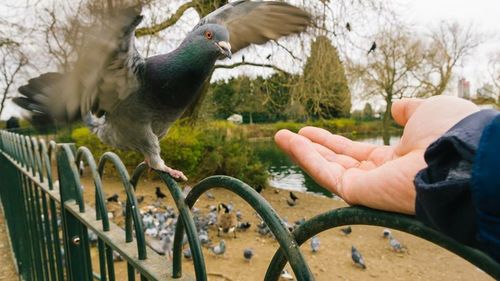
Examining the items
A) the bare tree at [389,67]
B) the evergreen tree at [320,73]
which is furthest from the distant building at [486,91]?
the evergreen tree at [320,73]

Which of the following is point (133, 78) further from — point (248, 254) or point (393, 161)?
point (248, 254)

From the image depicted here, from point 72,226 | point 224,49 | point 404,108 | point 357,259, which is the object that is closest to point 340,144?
point 404,108

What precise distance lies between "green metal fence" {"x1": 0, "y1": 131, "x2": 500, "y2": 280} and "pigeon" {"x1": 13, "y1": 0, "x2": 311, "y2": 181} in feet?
0.74

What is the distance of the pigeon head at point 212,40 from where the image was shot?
5.54 feet

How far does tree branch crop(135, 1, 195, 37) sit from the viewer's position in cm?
800

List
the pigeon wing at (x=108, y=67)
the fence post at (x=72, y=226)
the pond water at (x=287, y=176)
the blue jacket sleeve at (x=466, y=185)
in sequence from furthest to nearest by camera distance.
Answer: the pond water at (x=287, y=176) < the fence post at (x=72, y=226) < the pigeon wing at (x=108, y=67) < the blue jacket sleeve at (x=466, y=185)

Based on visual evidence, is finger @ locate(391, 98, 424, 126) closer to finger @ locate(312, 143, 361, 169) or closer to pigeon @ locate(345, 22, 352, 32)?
finger @ locate(312, 143, 361, 169)

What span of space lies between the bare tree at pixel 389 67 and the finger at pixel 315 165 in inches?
330

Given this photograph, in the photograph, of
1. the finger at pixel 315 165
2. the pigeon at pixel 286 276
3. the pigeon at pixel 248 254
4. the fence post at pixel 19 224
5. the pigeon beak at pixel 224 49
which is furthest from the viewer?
the pigeon at pixel 248 254

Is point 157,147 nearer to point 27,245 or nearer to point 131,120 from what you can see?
point 131,120

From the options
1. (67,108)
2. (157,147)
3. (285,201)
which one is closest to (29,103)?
(67,108)

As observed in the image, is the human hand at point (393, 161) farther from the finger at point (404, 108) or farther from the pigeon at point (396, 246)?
the pigeon at point (396, 246)

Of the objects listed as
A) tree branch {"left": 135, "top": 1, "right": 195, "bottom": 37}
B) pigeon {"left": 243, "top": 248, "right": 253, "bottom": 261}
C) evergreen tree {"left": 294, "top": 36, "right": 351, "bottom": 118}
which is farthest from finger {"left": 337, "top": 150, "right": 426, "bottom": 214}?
evergreen tree {"left": 294, "top": 36, "right": 351, "bottom": 118}

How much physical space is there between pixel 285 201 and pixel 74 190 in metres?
7.54
